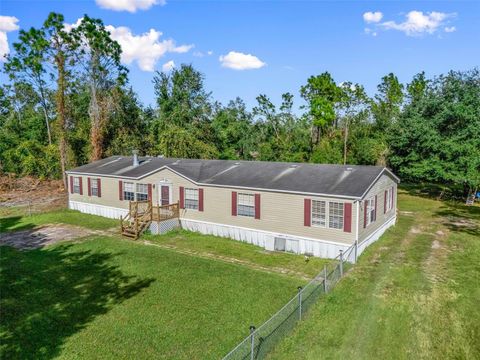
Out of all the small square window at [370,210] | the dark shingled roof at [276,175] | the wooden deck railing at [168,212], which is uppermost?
the dark shingled roof at [276,175]

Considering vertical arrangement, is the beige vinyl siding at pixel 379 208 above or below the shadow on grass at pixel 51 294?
above

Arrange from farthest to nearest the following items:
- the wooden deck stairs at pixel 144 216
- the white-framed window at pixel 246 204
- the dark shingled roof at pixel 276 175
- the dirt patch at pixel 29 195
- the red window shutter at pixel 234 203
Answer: the dirt patch at pixel 29 195 < the wooden deck stairs at pixel 144 216 < the red window shutter at pixel 234 203 < the white-framed window at pixel 246 204 < the dark shingled roof at pixel 276 175

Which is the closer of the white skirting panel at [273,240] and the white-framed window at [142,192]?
the white skirting panel at [273,240]

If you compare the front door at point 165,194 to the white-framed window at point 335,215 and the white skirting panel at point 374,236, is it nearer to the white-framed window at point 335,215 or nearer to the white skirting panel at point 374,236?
the white-framed window at point 335,215

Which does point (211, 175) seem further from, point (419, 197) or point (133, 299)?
point (419, 197)

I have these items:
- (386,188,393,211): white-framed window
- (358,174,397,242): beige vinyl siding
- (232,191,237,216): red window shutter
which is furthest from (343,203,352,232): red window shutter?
(232,191,237,216): red window shutter

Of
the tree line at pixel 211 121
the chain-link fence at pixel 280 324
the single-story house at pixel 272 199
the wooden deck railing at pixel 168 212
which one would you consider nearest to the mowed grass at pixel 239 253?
the single-story house at pixel 272 199
